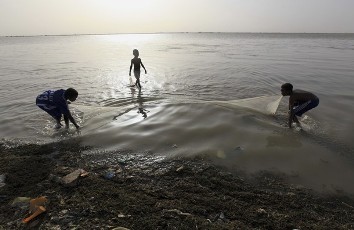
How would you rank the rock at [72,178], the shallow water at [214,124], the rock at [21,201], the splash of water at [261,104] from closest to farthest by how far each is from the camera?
the rock at [21,201] < the rock at [72,178] < the shallow water at [214,124] < the splash of water at [261,104]

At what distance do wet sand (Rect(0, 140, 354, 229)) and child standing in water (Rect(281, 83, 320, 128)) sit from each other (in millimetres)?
2414

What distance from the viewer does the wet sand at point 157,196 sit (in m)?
3.88

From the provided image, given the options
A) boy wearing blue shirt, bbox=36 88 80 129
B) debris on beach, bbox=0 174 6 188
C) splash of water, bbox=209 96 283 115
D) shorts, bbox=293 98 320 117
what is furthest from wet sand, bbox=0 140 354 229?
splash of water, bbox=209 96 283 115

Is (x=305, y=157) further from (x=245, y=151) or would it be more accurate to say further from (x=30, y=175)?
(x=30, y=175)

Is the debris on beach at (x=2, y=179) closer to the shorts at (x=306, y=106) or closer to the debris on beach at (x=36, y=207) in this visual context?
the debris on beach at (x=36, y=207)

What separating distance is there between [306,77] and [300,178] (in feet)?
37.4

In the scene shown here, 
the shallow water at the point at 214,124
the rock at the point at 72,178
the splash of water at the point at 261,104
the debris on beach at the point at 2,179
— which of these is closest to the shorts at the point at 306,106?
the shallow water at the point at 214,124

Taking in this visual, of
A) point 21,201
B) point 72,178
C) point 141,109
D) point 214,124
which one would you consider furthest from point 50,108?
point 214,124

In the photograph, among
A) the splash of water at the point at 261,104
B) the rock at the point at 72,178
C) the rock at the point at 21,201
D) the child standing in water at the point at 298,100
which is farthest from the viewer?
the splash of water at the point at 261,104

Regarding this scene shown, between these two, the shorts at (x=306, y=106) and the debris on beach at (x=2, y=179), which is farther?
the shorts at (x=306, y=106)

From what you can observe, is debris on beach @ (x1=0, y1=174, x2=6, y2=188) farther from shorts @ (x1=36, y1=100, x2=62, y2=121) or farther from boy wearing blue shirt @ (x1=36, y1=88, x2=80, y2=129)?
shorts @ (x1=36, y1=100, x2=62, y2=121)

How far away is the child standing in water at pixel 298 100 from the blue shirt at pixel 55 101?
518cm

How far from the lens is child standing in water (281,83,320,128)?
22.7 ft

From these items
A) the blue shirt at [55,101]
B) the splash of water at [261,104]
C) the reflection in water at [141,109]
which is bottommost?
the reflection in water at [141,109]
